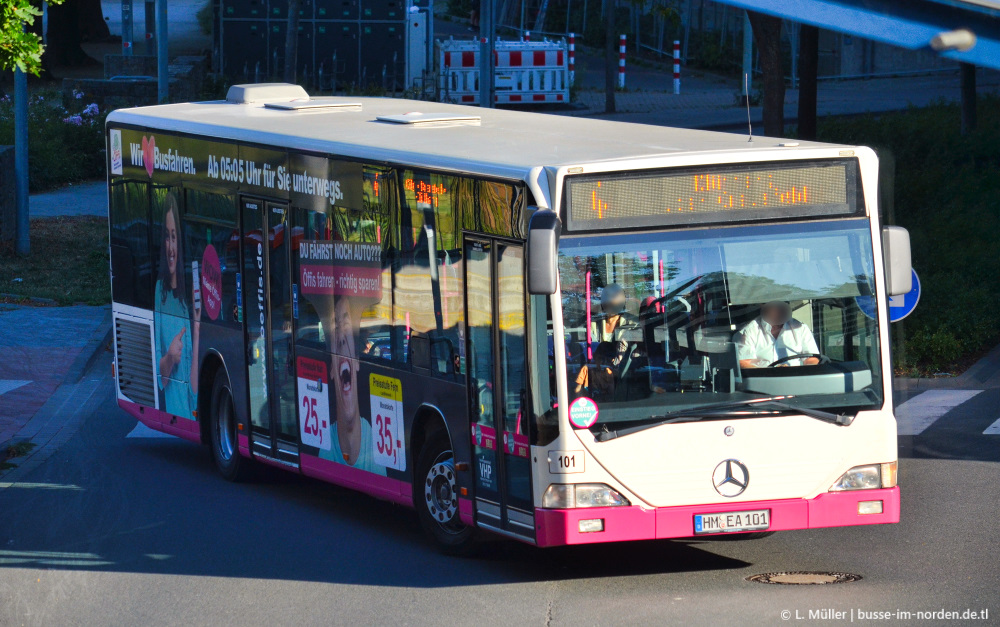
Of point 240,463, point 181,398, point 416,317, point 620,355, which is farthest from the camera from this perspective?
point 181,398

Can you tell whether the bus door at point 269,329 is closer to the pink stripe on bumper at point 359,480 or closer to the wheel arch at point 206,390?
the pink stripe on bumper at point 359,480

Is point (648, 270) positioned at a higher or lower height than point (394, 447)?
higher

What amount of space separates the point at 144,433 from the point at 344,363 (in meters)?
4.65

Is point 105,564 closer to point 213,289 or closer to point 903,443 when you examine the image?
point 213,289

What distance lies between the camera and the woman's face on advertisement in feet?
42.3

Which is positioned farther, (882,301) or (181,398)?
(181,398)

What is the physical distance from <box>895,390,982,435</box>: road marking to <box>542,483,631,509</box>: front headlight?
5.82 meters

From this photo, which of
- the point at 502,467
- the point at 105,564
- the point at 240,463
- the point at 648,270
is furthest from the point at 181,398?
the point at 648,270

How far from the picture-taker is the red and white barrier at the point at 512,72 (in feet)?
124

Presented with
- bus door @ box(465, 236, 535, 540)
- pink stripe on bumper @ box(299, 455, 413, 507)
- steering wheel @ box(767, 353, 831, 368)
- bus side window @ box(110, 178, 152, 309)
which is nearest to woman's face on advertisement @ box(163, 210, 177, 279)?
bus side window @ box(110, 178, 152, 309)

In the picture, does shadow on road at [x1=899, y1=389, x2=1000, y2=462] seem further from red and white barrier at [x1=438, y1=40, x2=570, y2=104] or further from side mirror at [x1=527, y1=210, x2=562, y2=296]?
red and white barrier at [x1=438, y1=40, x2=570, y2=104]

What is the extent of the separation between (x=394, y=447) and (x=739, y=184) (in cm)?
303

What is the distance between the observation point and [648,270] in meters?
8.03

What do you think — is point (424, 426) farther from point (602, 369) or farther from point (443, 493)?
point (602, 369)
